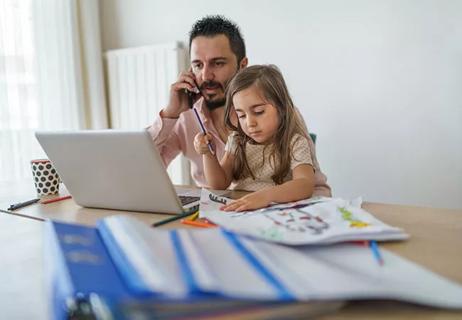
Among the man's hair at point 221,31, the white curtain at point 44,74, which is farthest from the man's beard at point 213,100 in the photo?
the white curtain at point 44,74

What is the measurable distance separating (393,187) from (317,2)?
0.96 m

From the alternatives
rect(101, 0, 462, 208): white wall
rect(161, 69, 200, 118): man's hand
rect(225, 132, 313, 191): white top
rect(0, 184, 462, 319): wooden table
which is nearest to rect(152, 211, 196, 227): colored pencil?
rect(0, 184, 462, 319): wooden table

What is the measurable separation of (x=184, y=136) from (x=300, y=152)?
25.0 inches

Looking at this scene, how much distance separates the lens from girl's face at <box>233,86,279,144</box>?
1.19m

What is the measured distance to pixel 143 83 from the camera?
2.74m

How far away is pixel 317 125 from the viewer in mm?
2176

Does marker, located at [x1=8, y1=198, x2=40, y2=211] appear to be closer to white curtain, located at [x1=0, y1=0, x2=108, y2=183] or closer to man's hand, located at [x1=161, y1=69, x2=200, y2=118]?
man's hand, located at [x1=161, y1=69, x2=200, y2=118]

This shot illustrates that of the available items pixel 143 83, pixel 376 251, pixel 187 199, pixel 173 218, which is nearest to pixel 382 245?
pixel 376 251

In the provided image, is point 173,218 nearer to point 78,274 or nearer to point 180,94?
point 78,274

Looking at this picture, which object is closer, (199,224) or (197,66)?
(199,224)

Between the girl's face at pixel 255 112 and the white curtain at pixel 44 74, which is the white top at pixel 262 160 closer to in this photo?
the girl's face at pixel 255 112

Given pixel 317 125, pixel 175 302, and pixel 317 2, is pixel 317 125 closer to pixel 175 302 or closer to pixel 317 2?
pixel 317 2

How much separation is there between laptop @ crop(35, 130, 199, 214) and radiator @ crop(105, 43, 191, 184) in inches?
65.9

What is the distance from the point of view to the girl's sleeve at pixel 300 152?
3.79ft
